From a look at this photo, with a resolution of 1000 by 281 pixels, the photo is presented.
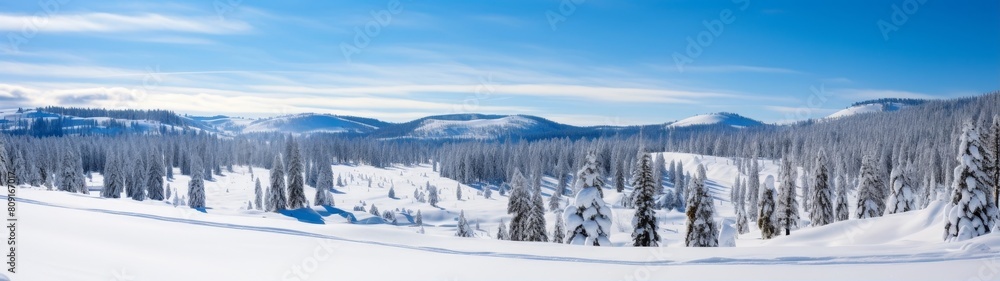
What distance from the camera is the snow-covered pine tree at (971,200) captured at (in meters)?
29.1

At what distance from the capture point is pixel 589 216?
26.7 metres

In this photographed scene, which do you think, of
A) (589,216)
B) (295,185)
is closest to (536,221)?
(589,216)

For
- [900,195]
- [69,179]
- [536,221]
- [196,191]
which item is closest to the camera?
[536,221]

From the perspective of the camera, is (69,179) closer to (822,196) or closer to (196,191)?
(196,191)

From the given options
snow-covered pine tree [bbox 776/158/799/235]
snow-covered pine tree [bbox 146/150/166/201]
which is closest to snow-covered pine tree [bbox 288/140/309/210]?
snow-covered pine tree [bbox 146/150/166/201]

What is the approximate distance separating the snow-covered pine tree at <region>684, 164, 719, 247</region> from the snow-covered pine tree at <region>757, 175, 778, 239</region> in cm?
1451

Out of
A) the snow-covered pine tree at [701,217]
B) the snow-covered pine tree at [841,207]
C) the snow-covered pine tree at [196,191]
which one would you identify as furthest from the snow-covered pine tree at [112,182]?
the snow-covered pine tree at [841,207]

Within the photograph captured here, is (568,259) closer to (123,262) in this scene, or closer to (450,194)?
(123,262)

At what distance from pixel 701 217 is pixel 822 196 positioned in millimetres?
23394

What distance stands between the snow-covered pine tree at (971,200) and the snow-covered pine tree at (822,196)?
59.6ft

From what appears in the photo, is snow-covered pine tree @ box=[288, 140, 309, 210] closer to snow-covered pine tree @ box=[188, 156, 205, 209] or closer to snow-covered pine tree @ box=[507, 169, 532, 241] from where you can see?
snow-covered pine tree @ box=[188, 156, 205, 209]

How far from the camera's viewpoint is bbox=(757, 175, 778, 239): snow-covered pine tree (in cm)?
4434

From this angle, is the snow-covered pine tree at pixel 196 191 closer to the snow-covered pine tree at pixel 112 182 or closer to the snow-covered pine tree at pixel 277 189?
the snow-covered pine tree at pixel 112 182

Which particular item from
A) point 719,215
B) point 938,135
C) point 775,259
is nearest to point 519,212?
point 775,259
